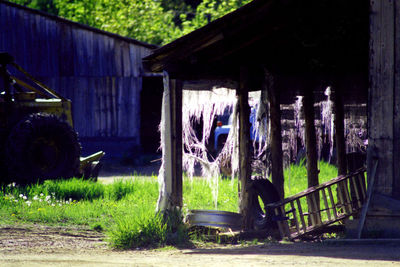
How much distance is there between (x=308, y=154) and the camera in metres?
10.5

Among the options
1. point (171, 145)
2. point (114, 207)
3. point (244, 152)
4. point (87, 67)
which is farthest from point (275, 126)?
point (87, 67)

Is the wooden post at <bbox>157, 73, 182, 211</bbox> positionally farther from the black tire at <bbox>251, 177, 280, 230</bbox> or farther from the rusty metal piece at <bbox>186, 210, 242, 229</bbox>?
the black tire at <bbox>251, 177, 280, 230</bbox>

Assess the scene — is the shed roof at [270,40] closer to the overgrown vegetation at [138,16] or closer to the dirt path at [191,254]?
the dirt path at [191,254]

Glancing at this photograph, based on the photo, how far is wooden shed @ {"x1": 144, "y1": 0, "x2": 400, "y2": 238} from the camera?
8.11m

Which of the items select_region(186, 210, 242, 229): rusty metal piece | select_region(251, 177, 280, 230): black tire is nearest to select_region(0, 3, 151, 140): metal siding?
select_region(251, 177, 280, 230): black tire

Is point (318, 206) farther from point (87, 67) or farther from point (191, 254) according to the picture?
point (87, 67)

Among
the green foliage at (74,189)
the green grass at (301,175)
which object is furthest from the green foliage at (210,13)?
the green foliage at (74,189)

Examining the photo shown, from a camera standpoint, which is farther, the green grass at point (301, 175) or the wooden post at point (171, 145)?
the green grass at point (301, 175)

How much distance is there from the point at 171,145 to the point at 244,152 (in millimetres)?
1119

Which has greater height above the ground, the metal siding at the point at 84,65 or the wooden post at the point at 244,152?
the metal siding at the point at 84,65

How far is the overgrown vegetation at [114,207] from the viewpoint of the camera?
852 centimetres

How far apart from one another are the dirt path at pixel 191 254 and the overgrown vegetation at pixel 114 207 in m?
0.39

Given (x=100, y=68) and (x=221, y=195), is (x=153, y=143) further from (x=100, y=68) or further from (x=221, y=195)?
(x=221, y=195)

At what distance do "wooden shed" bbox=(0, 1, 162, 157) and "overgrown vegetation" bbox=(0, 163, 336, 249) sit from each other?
25.2 feet
